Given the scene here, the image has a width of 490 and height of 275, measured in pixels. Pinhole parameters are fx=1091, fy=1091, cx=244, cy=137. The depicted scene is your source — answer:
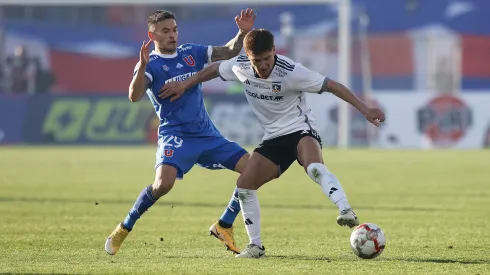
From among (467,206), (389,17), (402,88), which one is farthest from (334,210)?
(389,17)

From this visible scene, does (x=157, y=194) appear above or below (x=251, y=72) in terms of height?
below

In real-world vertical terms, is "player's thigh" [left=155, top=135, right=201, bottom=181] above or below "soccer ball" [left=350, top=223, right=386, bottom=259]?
above

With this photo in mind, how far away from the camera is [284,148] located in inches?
400

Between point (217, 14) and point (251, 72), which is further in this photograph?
point (217, 14)

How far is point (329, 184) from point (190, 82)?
174 centimetres

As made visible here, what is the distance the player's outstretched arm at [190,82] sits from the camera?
1029cm

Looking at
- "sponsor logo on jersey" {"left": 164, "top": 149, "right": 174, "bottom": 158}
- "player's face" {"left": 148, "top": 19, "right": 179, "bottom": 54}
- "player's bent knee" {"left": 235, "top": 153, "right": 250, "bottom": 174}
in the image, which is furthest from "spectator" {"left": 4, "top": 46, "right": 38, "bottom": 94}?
"player's bent knee" {"left": 235, "top": 153, "right": 250, "bottom": 174}

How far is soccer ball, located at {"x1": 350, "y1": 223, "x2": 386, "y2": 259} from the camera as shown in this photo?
958cm

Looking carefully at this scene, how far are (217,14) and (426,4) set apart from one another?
8.97 metres

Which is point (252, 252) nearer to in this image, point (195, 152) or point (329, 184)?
point (329, 184)

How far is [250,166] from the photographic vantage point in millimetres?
10180

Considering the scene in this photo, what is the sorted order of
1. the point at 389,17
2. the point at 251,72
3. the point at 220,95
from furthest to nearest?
1. the point at 389,17
2. the point at 220,95
3. the point at 251,72

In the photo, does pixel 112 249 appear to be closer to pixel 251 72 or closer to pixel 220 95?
pixel 251 72

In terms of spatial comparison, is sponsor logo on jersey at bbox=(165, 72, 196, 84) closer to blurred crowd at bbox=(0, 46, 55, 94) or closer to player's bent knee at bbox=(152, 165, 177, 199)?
player's bent knee at bbox=(152, 165, 177, 199)
